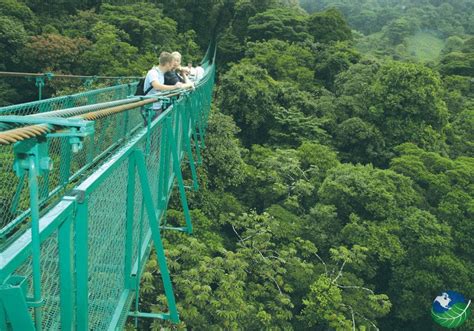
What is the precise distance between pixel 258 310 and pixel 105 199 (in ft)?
23.6

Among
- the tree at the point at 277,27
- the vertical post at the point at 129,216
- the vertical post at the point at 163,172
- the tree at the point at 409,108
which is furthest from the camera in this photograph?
the tree at the point at 277,27

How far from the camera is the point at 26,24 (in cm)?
1695

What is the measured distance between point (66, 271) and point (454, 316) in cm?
1098

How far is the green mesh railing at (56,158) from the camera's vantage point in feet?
7.91

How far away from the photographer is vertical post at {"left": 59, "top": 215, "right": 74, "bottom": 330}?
47.5 inches

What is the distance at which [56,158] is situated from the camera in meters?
3.11

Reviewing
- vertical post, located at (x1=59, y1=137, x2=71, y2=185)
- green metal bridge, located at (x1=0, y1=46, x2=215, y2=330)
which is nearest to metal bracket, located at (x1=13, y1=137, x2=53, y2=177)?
green metal bridge, located at (x1=0, y1=46, x2=215, y2=330)

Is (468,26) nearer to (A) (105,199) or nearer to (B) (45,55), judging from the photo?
(B) (45,55)

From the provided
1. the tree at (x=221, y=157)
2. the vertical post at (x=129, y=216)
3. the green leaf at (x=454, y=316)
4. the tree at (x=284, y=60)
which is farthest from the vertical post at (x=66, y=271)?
the tree at (x=284, y=60)

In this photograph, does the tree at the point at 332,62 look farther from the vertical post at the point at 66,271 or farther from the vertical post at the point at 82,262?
the vertical post at the point at 66,271

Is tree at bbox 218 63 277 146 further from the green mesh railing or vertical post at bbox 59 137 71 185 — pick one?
vertical post at bbox 59 137 71 185

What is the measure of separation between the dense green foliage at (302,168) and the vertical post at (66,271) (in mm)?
5191

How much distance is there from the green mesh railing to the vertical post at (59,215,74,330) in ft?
0.85

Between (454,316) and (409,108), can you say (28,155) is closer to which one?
(454,316)
